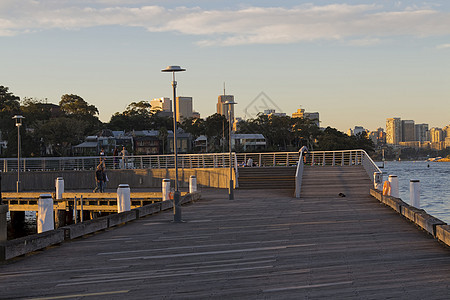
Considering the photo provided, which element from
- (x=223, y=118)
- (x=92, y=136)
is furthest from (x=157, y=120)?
(x=92, y=136)

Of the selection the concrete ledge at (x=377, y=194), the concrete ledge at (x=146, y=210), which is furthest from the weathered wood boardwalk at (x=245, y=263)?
the concrete ledge at (x=377, y=194)

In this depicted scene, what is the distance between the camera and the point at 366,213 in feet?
70.9

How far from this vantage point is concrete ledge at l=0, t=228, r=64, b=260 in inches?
491

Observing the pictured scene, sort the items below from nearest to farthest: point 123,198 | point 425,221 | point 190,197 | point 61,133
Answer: point 425,221 → point 123,198 → point 190,197 → point 61,133

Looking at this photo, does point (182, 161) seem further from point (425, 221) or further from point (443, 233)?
point (443, 233)

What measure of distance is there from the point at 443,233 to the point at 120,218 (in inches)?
395

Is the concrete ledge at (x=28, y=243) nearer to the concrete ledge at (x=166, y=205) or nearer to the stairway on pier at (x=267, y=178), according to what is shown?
the concrete ledge at (x=166, y=205)

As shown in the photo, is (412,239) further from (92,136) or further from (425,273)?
(92,136)

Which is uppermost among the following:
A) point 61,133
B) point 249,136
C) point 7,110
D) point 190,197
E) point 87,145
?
point 7,110

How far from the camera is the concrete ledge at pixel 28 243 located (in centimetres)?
1246

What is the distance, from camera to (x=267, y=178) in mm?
43156

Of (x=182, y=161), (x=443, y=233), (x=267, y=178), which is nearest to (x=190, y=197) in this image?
(x=267, y=178)

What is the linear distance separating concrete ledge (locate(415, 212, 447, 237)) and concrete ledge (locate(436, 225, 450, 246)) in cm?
45

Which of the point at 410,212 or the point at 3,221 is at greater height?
the point at 3,221
